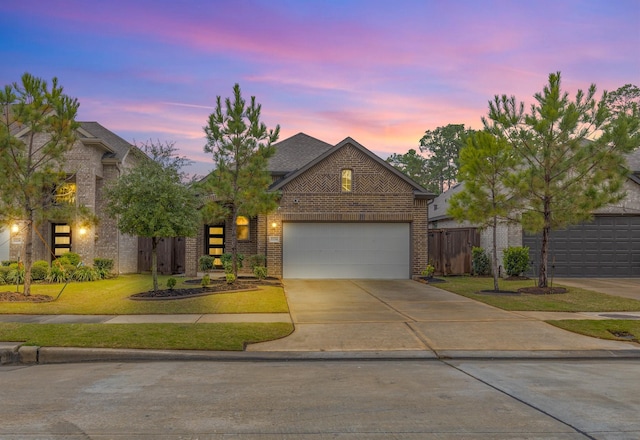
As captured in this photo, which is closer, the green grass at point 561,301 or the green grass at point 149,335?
the green grass at point 149,335

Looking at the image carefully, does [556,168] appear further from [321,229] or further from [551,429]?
[551,429]

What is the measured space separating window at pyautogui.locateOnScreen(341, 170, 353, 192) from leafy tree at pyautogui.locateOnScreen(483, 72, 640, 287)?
646 cm

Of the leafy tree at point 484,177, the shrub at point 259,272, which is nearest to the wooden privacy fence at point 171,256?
the shrub at point 259,272

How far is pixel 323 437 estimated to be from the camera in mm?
4250

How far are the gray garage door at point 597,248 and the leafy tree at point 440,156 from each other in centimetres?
4316

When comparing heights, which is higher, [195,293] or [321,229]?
[321,229]

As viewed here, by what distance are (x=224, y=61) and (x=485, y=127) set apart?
1025 cm

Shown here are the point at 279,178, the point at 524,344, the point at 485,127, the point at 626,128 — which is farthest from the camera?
the point at 279,178

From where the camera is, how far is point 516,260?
1991 cm

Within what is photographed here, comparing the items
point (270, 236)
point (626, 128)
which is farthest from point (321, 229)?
point (626, 128)

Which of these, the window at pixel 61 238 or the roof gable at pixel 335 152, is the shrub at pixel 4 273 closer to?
the window at pixel 61 238

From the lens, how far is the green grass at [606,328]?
927cm

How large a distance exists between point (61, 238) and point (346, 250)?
1306 cm

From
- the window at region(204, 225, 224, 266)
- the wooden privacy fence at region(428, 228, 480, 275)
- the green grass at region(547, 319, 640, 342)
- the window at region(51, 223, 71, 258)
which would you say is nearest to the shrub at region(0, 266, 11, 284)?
the window at region(51, 223, 71, 258)
